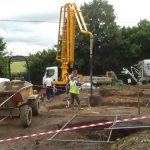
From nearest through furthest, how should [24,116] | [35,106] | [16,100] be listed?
[24,116] < [16,100] < [35,106]

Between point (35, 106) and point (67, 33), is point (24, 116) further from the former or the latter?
point (67, 33)

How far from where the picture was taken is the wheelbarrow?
14527mm

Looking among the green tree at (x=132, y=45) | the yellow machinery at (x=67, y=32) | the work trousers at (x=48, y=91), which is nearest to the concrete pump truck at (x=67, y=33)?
the yellow machinery at (x=67, y=32)

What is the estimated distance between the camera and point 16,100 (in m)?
14.8

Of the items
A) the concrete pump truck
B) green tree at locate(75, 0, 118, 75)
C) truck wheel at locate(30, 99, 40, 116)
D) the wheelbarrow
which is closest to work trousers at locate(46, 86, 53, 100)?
the concrete pump truck

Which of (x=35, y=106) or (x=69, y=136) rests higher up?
(x=35, y=106)

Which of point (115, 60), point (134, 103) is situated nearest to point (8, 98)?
point (134, 103)

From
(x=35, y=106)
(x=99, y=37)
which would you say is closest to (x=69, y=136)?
(x=35, y=106)

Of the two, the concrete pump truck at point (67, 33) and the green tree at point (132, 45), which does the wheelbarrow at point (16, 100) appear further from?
the green tree at point (132, 45)

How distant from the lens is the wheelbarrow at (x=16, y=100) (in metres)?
14.5

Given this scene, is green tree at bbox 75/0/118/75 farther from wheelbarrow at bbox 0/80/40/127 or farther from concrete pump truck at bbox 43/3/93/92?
wheelbarrow at bbox 0/80/40/127

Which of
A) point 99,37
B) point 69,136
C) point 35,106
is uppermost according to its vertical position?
point 99,37

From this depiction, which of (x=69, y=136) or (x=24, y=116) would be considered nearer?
(x=69, y=136)

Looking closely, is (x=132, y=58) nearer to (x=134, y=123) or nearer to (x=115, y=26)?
(x=115, y=26)
